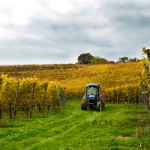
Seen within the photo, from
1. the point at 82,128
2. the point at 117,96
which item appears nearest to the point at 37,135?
the point at 82,128

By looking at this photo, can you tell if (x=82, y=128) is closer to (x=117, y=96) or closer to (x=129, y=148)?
(x=129, y=148)

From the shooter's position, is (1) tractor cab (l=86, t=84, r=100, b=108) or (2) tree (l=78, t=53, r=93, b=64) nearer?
(1) tractor cab (l=86, t=84, r=100, b=108)

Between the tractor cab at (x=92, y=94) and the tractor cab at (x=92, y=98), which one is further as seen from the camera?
the tractor cab at (x=92, y=94)

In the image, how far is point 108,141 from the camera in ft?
51.6

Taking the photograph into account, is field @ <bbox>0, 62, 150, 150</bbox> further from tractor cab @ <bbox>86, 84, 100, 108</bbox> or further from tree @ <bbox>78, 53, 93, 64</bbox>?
tree @ <bbox>78, 53, 93, 64</bbox>

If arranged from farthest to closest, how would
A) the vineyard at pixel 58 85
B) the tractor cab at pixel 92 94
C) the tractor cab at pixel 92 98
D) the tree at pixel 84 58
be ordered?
the tree at pixel 84 58, the tractor cab at pixel 92 94, the tractor cab at pixel 92 98, the vineyard at pixel 58 85

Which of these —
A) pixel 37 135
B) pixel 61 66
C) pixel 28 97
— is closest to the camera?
pixel 37 135

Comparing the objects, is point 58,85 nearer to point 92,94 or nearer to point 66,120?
point 92,94

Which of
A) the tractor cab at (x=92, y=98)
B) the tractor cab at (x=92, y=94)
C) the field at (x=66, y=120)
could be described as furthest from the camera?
the tractor cab at (x=92, y=94)

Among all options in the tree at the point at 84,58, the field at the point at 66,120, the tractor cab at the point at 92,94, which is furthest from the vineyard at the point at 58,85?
the tree at the point at 84,58

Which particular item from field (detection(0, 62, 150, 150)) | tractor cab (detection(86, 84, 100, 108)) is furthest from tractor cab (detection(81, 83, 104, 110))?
field (detection(0, 62, 150, 150))

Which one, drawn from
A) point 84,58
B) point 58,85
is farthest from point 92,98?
point 84,58

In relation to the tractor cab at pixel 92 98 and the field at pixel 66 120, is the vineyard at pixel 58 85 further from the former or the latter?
the tractor cab at pixel 92 98

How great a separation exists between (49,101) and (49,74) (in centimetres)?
5934
